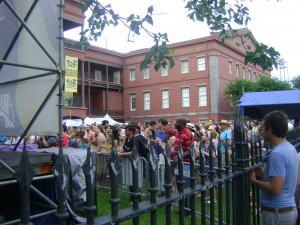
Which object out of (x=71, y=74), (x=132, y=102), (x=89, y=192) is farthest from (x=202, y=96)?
(x=89, y=192)

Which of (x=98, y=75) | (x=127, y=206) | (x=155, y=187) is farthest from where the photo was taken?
(x=98, y=75)

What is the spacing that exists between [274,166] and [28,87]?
330cm

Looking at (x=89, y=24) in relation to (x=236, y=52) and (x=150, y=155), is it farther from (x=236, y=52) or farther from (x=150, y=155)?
(x=236, y=52)

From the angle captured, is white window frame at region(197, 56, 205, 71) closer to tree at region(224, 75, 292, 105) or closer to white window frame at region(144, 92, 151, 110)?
tree at region(224, 75, 292, 105)

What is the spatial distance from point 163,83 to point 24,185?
35925 mm

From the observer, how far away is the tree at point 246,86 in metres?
33.4

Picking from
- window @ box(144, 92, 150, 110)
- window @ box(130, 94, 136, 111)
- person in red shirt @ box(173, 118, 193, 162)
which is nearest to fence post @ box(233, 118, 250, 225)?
person in red shirt @ box(173, 118, 193, 162)

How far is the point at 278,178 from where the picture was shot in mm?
2650

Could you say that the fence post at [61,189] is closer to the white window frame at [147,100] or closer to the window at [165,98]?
the window at [165,98]

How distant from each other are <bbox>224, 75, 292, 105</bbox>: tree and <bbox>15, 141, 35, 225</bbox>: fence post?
31802 millimetres

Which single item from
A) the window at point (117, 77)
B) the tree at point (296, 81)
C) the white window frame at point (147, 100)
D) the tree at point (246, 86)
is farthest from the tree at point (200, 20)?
the tree at point (296, 81)

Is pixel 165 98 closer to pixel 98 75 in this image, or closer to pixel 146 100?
pixel 146 100

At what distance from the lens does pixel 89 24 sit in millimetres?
4641

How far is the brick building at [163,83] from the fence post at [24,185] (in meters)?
27.9
